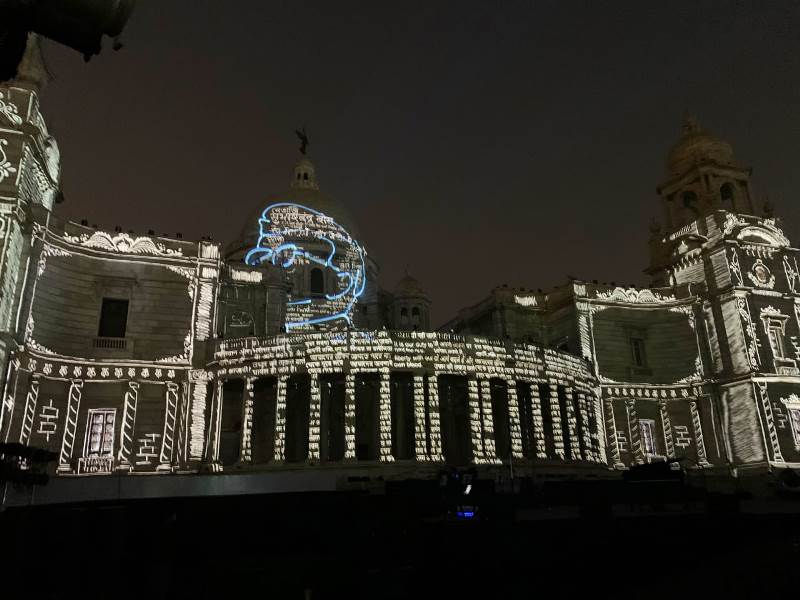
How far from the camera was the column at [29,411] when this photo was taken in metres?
32.7

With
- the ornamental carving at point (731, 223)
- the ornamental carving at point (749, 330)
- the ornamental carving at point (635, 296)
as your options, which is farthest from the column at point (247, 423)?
the ornamental carving at point (731, 223)

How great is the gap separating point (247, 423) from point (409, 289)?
1270 inches

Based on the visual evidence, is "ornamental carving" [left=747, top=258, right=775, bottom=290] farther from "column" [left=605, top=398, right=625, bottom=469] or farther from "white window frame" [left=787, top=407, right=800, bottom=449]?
"column" [left=605, top=398, right=625, bottom=469]

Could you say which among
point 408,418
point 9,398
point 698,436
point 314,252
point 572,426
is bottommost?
point 698,436

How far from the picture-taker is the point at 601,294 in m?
51.5

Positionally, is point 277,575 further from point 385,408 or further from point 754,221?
point 754,221

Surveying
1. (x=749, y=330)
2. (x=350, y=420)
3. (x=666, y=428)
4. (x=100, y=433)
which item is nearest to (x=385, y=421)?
(x=350, y=420)

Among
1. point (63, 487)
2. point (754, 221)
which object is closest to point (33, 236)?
point (63, 487)

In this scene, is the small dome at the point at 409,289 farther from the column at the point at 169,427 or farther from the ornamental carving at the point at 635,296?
the column at the point at 169,427

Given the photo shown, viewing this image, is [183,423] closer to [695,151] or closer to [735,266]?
[735,266]

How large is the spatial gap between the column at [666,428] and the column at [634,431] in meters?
2.21

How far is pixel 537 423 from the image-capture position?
1521 inches

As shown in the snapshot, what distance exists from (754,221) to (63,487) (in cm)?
5373

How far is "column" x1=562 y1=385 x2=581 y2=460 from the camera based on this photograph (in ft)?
130
